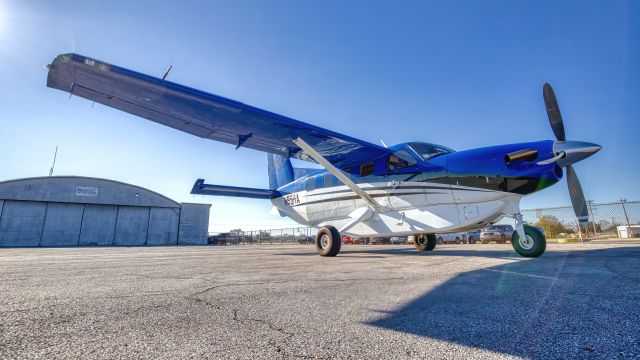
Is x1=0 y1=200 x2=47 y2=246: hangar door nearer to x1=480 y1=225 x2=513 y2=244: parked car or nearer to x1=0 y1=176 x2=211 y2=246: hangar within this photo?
x1=0 y1=176 x2=211 y2=246: hangar

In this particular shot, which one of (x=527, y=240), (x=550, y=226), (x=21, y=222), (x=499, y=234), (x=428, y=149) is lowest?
(x=527, y=240)

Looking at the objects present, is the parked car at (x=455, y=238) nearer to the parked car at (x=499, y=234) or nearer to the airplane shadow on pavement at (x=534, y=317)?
the parked car at (x=499, y=234)

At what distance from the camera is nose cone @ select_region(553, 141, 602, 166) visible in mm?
4812

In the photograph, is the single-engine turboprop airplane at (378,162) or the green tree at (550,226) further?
the green tree at (550,226)

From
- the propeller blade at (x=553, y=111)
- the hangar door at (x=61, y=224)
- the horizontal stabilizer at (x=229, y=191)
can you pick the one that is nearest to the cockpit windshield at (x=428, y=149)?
the propeller blade at (x=553, y=111)

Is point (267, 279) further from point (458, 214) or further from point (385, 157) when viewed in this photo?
point (385, 157)

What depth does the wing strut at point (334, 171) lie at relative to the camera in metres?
6.70

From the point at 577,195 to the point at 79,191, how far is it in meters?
37.8

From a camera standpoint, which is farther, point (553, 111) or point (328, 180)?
point (328, 180)

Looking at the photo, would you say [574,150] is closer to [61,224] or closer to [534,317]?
[534,317]

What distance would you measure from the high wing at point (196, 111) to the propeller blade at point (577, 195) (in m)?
3.85

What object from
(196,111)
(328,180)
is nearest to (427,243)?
(328,180)

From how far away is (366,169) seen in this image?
26.8ft

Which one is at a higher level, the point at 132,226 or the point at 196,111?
the point at 196,111
